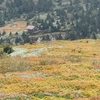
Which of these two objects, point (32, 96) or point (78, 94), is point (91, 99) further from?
point (32, 96)

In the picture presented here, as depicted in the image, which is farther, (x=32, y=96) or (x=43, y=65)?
(x=43, y=65)

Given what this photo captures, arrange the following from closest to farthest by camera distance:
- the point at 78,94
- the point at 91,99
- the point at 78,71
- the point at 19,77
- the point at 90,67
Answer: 1. the point at 91,99
2. the point at 78,94
3. the point at 19,77
4. the point at 78,71
5. the point at 90,67

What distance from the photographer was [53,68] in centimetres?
5922

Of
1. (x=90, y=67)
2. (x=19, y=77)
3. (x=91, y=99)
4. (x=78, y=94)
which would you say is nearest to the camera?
(x=91, y=99)

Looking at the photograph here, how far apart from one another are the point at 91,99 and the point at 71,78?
45.5 feet

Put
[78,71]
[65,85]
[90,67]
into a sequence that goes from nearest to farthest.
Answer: [65,85], [78,71], [90,67]

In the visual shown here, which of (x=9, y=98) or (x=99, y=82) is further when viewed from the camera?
(x=99, y=82)

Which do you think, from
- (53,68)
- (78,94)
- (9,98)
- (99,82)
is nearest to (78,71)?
(53,68)

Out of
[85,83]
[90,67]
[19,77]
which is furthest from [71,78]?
[90,67]

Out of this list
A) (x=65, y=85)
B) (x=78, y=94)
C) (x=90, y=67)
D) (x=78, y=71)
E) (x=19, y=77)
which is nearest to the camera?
(x=78, y=94)

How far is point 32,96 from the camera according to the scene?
A: 38031mm

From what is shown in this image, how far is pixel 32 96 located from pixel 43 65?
2446cm

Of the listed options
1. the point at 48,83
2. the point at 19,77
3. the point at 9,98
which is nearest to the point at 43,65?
the point at 19,77

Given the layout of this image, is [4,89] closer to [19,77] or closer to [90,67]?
[19,77]
